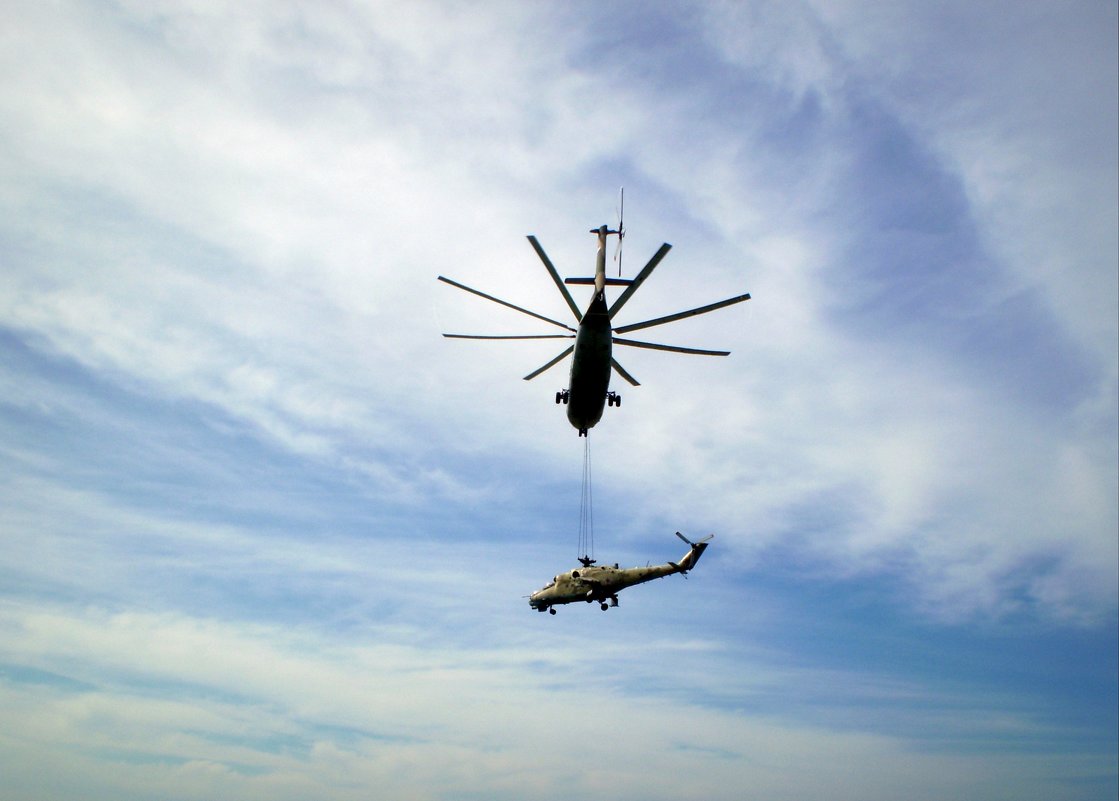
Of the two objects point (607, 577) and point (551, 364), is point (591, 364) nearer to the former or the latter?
point (551, 364)

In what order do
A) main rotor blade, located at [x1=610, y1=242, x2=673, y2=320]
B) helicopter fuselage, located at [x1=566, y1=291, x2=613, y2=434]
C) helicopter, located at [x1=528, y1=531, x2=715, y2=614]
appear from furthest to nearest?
1. helicopter, located at [x1=528, y1=531, x2=715, y2=614]
2. helicopter fuselage, located at [x1=566, y1=291, x2=613, y2=434]
3. main rotor blade, located at [x1=610, y1=242, x2=673, y2=320]

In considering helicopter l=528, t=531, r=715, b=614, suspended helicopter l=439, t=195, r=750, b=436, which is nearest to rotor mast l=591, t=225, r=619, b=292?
suspended helicopter l=439, t=195, r=750, b=436

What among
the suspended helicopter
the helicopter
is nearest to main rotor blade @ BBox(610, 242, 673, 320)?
the suspended helicopter

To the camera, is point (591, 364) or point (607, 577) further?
point (607, 577)

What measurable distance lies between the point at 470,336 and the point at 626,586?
2025cm

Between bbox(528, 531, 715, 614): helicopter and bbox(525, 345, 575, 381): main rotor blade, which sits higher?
bbox(525, 345, 575, 381): main rotor blade

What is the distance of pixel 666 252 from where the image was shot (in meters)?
27.5

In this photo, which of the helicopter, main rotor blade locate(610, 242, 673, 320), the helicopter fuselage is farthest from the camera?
the helicopter

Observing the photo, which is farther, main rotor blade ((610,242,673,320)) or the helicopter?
the helicopter

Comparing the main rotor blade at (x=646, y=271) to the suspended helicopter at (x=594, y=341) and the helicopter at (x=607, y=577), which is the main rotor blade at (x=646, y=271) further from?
the helicopter at (x=607, y=577)

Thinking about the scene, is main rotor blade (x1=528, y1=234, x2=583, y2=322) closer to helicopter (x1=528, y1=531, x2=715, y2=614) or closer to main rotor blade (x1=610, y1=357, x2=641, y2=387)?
main rotor blade (x1=610, y1=357, x2=641, y2=387)

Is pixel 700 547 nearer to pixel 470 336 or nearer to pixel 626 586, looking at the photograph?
pixel 626 586

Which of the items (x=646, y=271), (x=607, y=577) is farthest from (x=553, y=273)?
(x=607, y=577)

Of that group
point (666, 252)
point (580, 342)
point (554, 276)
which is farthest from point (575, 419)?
point (666, 252)
